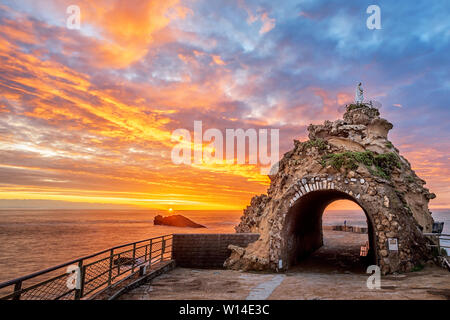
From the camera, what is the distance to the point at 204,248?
15094 mm

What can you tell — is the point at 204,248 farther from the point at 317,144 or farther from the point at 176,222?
the point at 176,222

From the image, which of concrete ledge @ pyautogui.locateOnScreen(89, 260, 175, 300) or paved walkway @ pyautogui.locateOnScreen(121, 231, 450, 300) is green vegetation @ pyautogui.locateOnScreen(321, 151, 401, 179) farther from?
concrete ledge @ pyautogui.locateOnScreen(89, 260, 175, 300)

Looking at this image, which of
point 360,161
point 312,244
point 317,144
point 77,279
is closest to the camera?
point 77,279

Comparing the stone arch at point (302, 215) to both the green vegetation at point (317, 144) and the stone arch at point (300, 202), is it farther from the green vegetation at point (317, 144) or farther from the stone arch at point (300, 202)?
the green vegetation at point (317, 144)

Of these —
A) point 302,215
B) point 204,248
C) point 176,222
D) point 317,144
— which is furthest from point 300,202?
point 176,222

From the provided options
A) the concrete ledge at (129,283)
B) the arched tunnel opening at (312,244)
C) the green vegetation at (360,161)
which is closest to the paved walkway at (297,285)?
the concrete ledge at (129,283)

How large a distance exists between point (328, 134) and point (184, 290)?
14.7m

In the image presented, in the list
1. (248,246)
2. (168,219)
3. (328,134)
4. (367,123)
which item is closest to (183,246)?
(248,246)

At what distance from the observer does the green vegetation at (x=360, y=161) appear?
13.5m

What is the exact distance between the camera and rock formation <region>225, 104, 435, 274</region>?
39.8ft

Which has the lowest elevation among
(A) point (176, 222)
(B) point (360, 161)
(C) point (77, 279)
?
(A) point (176, 222)

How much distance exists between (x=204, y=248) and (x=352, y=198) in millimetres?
8787
